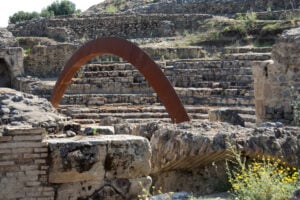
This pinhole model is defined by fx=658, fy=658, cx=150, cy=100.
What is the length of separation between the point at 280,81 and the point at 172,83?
776 centimetres

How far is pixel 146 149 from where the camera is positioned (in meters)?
6.63

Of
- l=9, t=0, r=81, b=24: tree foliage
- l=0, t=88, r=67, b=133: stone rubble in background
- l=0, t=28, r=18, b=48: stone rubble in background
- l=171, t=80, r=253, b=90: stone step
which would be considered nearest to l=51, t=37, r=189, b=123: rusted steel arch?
l=0, t=88, r=67, b=133: stone rubble in background

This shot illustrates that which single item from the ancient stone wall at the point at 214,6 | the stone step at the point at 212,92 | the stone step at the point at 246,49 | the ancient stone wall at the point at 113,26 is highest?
the ancient stone wall at the point at 214,6

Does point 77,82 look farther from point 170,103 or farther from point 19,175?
point 19,175

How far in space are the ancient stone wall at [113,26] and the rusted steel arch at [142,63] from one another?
13589 mm

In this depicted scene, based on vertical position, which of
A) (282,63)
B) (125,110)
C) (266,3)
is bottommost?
(125,110)

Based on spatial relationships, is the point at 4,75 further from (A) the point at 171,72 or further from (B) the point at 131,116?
(B) the point at 131,116

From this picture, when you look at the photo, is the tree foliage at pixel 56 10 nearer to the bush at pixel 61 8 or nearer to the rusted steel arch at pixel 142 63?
the bush at pixel 61 8

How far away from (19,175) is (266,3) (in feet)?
81.2

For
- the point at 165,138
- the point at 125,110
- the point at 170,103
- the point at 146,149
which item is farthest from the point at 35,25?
the point at 146,149

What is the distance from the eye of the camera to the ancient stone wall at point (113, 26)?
93.0 feet

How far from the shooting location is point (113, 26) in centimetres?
2914

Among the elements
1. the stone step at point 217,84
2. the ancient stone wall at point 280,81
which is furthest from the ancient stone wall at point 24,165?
the stone step at point 217,84

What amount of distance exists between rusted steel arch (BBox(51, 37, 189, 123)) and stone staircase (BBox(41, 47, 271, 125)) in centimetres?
303
